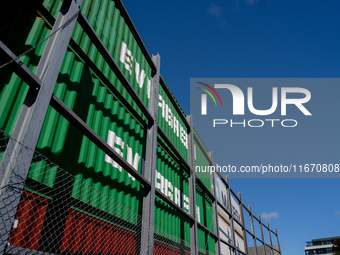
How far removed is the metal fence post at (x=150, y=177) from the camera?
5.30 m

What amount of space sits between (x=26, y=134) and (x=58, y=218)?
66.2 inches

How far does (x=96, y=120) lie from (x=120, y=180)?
4.60ft

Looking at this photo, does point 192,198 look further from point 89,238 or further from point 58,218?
point 58,218

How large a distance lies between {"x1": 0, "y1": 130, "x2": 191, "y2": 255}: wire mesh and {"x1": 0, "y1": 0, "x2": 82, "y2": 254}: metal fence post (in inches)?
0.5

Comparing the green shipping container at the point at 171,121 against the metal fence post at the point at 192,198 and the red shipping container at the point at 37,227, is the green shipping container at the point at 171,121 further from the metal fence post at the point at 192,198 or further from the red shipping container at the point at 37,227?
the red shipping container at the point at 37,227

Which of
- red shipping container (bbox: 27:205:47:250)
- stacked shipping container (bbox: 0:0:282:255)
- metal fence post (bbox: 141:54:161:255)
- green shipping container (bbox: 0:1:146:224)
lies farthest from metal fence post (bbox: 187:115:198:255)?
red shipping container (bbox: 27:205:47:250)

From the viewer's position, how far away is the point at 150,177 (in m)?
5.98

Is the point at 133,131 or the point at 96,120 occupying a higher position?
the point at 133,131

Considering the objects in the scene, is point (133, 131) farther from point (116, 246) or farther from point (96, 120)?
point (116, 246)

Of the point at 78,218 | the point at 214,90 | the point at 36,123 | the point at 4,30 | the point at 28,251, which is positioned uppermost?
the point at 214,90

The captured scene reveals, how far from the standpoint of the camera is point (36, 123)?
3.09 metres

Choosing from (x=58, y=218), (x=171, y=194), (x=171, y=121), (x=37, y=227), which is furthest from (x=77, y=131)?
(x=171, y=121)

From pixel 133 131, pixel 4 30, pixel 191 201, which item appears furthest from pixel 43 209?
pixel 191 201

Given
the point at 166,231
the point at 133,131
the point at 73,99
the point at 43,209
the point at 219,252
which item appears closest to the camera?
the point at 43,209
